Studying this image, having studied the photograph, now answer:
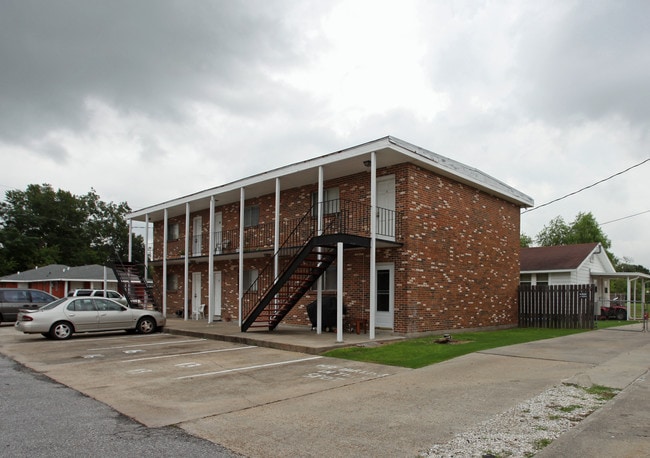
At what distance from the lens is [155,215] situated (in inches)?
1040

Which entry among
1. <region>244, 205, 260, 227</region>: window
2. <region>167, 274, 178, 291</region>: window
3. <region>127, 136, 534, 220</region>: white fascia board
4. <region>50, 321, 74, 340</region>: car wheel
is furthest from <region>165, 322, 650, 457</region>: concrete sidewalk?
<region>167, 274, 178, 291</region>: window

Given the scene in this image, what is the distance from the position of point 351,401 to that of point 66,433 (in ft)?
12.1

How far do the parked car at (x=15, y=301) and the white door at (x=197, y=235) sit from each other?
6.47 meters

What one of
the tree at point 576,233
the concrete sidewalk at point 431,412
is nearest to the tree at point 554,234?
the tree at point 576,233

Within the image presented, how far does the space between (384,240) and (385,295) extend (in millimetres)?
2148

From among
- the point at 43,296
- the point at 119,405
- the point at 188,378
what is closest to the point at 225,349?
the point at 188,378

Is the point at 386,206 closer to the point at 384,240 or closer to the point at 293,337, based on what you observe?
the point at 384,240

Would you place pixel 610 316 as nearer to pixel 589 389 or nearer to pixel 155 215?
pixel 589 389

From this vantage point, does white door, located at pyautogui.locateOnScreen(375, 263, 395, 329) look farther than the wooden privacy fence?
No

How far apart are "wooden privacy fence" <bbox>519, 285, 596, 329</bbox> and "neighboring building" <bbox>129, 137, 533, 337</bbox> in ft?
2.94

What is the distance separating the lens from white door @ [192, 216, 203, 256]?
24500 millimetres

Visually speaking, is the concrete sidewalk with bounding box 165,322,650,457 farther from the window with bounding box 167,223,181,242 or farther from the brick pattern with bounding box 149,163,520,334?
the window with bounding box 167,223,181,242

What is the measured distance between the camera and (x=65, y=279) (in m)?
40.2

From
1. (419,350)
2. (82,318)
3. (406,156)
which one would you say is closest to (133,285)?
(82,318)
